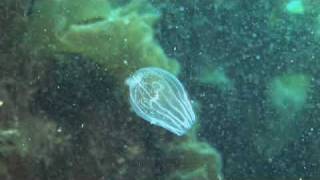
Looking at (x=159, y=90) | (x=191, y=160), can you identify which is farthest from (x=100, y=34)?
(x=191, y=160)

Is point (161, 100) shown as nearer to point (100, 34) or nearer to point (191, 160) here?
point (191, 160)

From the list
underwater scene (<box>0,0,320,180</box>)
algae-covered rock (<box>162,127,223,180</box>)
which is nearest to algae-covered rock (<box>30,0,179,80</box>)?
underwater scene (<box>0,0,320,180</box>)

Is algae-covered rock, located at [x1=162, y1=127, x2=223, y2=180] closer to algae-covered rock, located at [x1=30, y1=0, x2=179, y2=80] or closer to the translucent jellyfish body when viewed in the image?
Result: the translucent jellyfish body

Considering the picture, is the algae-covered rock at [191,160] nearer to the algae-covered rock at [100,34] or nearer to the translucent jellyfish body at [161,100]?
the translucent jellyfish body at [161,100]

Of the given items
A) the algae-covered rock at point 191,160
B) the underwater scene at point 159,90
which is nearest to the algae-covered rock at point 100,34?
the underwater scene at point 159,90

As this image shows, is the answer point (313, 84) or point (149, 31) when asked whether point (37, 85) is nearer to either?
point (149, 31)

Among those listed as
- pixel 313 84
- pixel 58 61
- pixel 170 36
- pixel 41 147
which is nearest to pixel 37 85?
pixel 58 61
